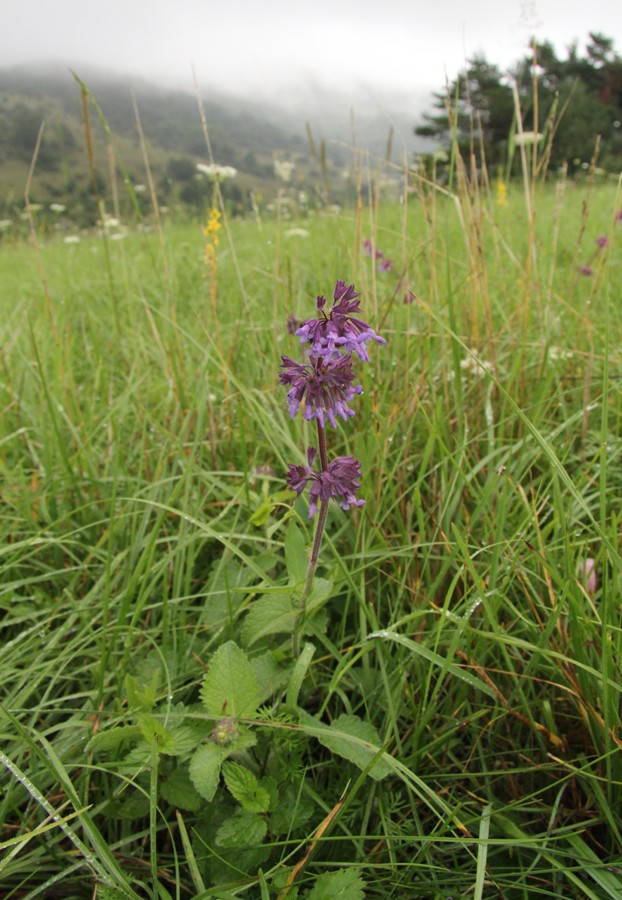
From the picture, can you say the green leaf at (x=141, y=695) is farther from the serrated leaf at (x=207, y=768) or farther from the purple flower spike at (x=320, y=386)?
the purple flower spike at (x=320, y=386)

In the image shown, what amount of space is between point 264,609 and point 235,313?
7.93 ft

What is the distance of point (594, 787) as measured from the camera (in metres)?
1.01

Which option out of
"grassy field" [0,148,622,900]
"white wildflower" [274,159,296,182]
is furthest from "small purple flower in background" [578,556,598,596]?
"white wildflower" [274,159,296,182]

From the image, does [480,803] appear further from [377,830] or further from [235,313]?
[235,313]

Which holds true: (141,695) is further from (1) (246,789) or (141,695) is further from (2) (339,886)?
(2) (339,886)

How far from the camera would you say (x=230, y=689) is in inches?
43.6

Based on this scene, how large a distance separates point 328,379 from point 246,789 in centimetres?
76

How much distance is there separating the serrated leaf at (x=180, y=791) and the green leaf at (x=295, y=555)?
1.42 feet

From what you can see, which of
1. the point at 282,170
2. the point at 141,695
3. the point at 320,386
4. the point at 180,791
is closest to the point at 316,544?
the point at 320,386

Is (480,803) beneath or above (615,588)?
beneath

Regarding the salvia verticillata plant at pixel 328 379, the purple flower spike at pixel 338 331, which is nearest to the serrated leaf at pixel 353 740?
the salvia verticillata plant at pixel 328 379

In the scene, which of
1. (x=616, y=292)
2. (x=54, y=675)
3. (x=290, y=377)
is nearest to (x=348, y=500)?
(x=290, y=377)

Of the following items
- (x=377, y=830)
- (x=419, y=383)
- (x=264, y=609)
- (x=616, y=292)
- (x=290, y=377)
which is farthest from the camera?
(x=616, y=292)

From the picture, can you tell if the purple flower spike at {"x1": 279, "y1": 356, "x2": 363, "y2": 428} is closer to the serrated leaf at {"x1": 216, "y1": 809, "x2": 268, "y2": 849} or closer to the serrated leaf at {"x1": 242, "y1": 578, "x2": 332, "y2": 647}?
the serrated leaf at {"x1": 242, "y1": 578, "x2": 332, "y2": 647}
